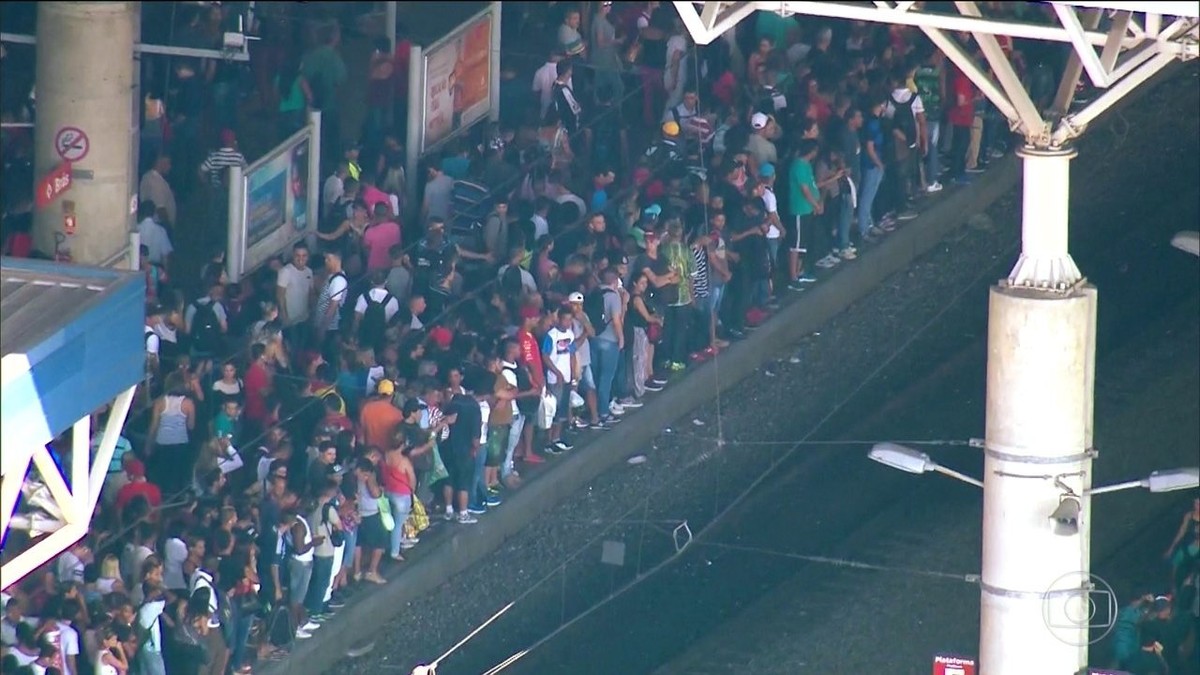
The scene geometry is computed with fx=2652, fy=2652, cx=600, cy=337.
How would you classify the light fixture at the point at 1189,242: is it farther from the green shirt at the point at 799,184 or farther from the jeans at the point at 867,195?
the jeans at the point at 867,195

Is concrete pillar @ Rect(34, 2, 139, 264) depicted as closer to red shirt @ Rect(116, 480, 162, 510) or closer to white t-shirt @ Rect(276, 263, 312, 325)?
white t-shirt @ Rect(276, 263, 312, 325)

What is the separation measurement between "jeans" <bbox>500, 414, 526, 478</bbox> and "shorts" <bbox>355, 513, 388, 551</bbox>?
1615 mm

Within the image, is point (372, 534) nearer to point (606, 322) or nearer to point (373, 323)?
point (373, 323)

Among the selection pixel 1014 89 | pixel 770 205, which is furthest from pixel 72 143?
pixel 1014 89

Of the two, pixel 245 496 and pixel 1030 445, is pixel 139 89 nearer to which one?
pixel 245 496

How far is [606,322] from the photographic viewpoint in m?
23.6

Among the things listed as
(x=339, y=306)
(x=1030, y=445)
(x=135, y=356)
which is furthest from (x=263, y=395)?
(x=1030, y=445)

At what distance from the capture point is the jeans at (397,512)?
21688 mm

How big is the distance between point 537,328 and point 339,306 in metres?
1.79

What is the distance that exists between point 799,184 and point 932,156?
7.83ft

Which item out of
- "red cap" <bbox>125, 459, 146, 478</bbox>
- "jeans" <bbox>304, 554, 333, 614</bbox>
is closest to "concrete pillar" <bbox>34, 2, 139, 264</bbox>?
"red cap" <bbox>125, 459, 146, 478</bbox>

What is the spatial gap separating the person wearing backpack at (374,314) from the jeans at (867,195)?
541 centimetres

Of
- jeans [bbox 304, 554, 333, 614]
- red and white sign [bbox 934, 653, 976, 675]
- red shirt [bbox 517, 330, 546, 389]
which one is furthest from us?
red shirt [bbox 517, 330, 546, 389]

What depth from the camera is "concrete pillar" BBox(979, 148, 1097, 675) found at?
61.4ft
